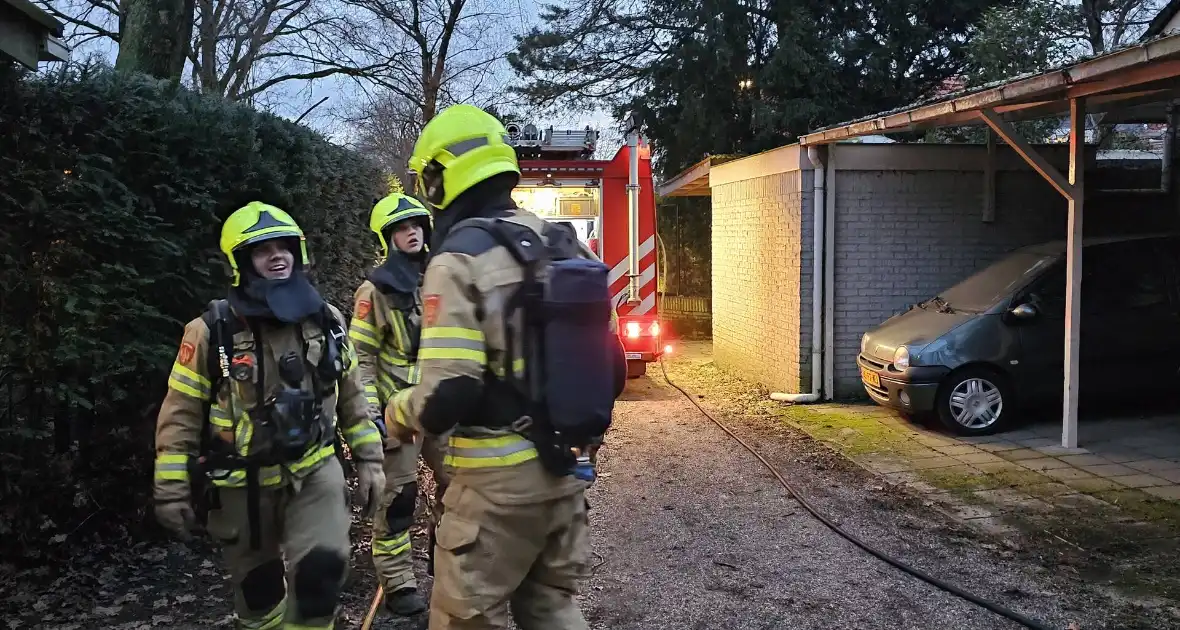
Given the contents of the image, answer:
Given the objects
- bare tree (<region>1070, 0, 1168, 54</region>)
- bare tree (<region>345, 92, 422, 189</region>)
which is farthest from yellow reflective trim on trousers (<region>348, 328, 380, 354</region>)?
bare tree (<region>345, 92, 422, 189</region>)

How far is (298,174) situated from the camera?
5.88 m

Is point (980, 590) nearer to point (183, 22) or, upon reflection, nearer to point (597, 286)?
point (597, 286)

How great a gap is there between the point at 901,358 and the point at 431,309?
609 centimetres

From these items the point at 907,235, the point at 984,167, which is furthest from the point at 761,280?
the point at 984,167

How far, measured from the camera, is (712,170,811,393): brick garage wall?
9695mm

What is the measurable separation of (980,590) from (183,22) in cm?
834

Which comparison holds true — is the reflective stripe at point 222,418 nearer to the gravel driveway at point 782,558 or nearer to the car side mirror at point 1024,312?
the gravel driveway at point 782,558

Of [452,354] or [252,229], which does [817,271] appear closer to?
[252,229]

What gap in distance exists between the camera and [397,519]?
455 cm

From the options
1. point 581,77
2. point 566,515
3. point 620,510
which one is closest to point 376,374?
point 566,515

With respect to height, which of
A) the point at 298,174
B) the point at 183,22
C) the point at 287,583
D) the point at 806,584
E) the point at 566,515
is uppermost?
the point at 183,22

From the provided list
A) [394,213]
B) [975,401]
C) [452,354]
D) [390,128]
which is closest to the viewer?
[452,354]

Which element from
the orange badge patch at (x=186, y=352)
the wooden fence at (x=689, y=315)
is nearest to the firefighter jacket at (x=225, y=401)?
the orange badge patch at (x=186, y=352)

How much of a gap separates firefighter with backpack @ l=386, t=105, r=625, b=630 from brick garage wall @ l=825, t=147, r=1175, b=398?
23.5 feet
